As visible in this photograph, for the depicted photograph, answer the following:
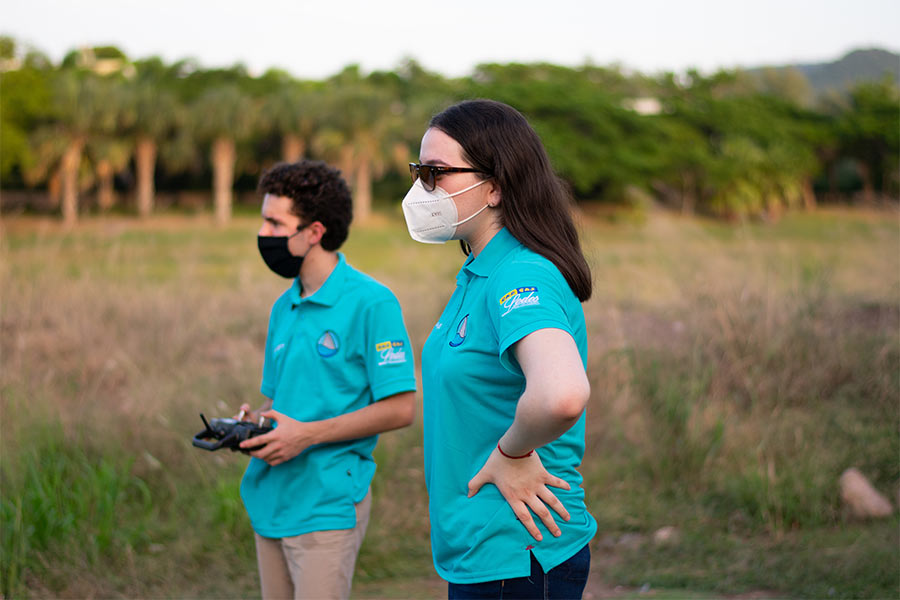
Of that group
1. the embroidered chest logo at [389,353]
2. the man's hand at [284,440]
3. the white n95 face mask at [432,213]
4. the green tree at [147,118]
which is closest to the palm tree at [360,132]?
the green tree at [147,118]

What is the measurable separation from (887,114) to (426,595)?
53.4 metres

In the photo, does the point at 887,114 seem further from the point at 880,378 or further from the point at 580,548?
the point at 580,548

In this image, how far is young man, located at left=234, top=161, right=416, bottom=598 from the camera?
3020 mm

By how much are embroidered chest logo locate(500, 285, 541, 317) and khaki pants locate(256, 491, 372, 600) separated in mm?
1440

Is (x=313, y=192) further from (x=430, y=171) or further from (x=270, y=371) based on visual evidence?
(x=430, y=171)

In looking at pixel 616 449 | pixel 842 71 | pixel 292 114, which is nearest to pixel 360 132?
pixel 292 114

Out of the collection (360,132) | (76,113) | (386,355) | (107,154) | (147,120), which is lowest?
(107,154)

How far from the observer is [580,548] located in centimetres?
214

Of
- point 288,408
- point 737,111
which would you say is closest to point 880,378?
point 288,408

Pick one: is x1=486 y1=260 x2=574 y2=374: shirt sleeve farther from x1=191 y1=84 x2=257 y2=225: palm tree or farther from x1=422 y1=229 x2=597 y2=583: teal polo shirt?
x1=191 y1=84 x2=257 y2=225: palm tree

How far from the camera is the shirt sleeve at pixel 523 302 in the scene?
6.24 ft

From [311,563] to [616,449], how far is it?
444cm

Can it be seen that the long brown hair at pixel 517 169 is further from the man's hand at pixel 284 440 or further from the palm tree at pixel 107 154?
the palm tree at pixel 107 154

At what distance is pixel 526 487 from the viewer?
2043 mm
